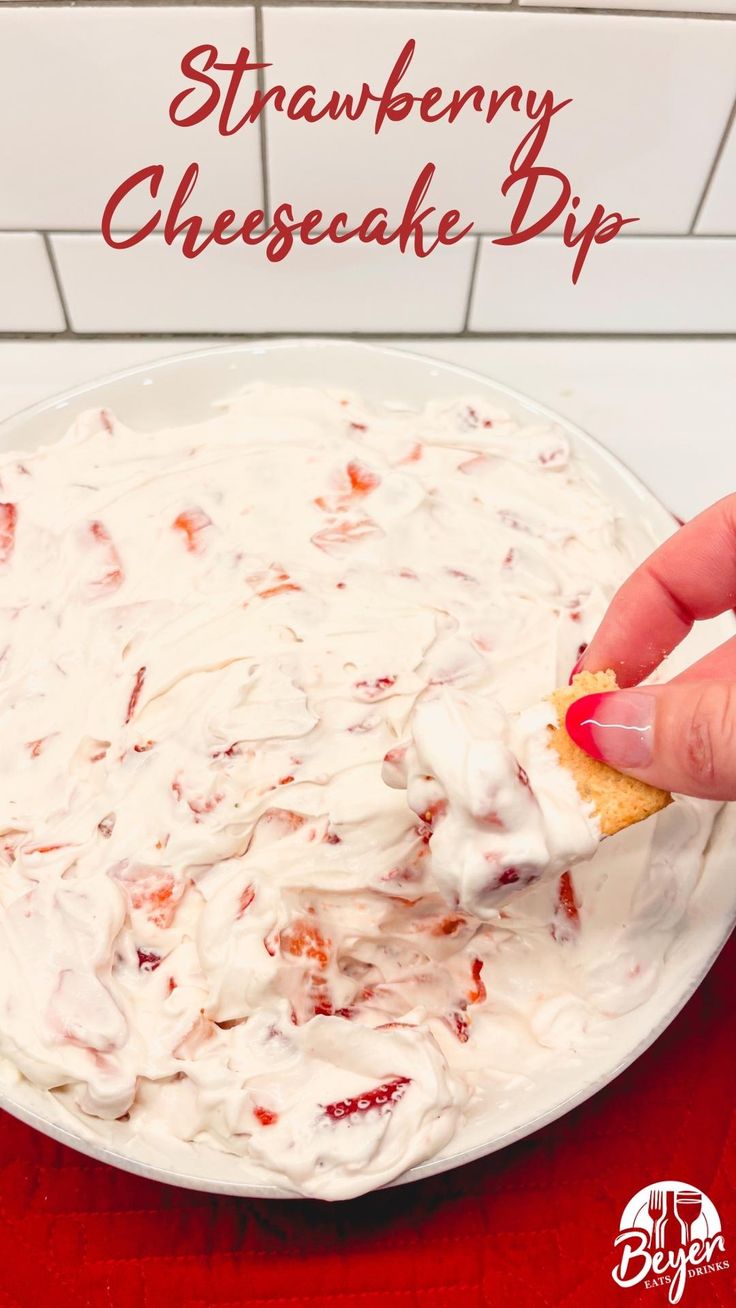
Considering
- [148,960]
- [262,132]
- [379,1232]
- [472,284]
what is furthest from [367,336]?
[379,1232]

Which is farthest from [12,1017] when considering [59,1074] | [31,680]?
[31,680]

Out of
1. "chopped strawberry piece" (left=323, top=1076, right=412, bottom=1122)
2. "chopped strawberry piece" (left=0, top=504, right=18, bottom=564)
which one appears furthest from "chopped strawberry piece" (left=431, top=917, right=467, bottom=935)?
"chopped strawberry piece" (left=0, top=504, right=18, bottom=564)

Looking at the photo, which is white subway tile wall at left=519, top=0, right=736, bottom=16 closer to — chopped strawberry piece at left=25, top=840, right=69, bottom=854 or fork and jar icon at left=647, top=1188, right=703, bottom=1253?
chopped strawberry piece at left=25, top=840, right=69, bottom=854

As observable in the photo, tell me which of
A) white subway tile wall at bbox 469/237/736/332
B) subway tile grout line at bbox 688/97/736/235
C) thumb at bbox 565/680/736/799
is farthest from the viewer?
white subway tile wall at bbox 469/237/736/332

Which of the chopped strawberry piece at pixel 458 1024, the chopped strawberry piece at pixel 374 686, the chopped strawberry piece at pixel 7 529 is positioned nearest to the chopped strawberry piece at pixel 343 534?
the chopped strawberry piece at pixel 374 686

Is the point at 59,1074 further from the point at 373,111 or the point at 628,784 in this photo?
the point at 373,111

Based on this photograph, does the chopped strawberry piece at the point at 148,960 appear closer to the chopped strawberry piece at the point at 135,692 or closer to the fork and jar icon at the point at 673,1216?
the chopped strawberry piece at the point at 135,692
